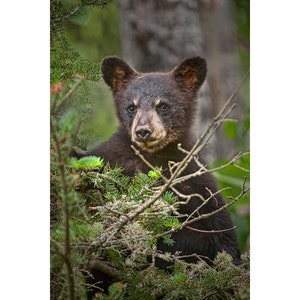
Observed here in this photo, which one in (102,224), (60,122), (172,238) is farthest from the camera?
(172,238)

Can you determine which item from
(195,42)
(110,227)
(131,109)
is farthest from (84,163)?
(195,42)

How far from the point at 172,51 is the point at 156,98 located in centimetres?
28

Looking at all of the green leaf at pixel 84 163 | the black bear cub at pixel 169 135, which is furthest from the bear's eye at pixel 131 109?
the green leaf at pixel 84 163

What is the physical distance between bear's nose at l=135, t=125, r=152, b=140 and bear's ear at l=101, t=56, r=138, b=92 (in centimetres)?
26

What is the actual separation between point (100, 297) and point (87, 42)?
129 centimetres

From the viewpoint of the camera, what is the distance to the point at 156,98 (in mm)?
3428

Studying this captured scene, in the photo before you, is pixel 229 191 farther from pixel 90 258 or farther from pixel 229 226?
pixel 90 258

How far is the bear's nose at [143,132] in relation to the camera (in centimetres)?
338

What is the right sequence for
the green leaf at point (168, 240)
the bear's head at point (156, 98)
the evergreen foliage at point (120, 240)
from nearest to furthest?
the evergreen foliage at point (120, 240) → the green leaf at point (168, 240) → the bear's head at point (156, 98)

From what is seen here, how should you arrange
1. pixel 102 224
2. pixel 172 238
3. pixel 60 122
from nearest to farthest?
pixel 60 122 < pixel 102 224 < pixel 172 238

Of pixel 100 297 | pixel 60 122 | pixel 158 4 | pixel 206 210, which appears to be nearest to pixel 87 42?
pixel 158 4

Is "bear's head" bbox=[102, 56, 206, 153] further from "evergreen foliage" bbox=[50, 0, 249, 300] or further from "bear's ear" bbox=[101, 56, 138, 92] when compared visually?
"evergreen foliage" bbox=[50, 0, 249, 300]

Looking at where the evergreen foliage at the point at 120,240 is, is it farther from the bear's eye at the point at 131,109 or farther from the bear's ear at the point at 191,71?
the bear's ear at the point at 191,71

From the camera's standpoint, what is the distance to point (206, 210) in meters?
3.45
